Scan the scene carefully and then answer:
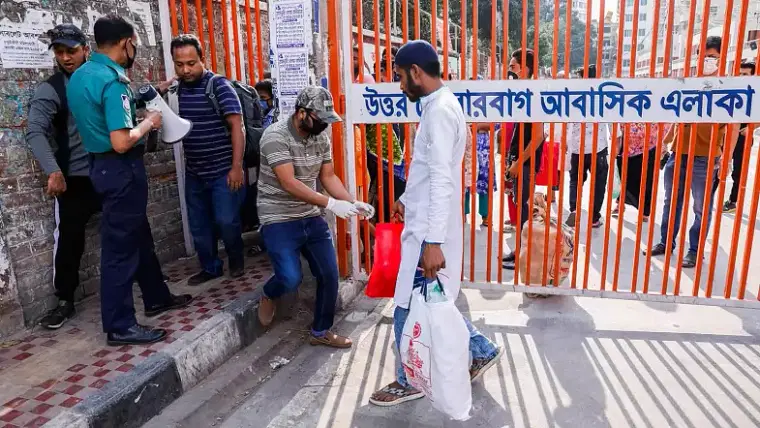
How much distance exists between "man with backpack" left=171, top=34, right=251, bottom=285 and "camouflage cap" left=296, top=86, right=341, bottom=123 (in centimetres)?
96

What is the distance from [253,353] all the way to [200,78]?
192cm

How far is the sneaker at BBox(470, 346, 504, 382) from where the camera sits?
10.1ft

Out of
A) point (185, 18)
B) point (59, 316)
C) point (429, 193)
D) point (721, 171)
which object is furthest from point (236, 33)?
point (721, 171)

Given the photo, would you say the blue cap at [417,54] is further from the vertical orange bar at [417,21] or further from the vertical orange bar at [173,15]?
the vertical orange bar at [173,15]

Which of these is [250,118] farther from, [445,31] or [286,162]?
[445,31]

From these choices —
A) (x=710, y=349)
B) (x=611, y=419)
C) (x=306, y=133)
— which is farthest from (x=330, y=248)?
(x=710, y=349)

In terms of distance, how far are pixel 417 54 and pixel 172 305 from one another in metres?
2.35

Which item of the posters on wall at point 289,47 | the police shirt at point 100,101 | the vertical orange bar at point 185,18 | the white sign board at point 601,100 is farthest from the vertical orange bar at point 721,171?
the vertical orange bar at point 185,18

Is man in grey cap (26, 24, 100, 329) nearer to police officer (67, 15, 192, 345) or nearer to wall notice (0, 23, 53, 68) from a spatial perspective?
wall notice (0, 23, 53, 68)

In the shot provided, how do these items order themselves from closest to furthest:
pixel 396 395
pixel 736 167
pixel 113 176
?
pixel 396 395
pixel 113 176
pixel 736 167

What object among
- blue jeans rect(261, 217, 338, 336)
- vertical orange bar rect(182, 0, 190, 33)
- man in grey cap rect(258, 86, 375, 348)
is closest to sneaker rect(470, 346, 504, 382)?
man in grey cap rect(258, 86, 375, 348)

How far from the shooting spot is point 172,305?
3.77 metres

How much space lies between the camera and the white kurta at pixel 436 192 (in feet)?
8.39

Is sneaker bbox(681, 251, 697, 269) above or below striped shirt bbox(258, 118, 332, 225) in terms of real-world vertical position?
below
